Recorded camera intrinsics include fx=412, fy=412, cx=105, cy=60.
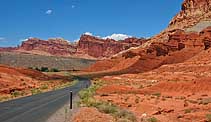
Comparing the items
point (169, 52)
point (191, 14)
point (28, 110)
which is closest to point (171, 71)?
point (169, 52)

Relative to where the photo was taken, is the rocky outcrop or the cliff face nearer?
the rocky outcrop

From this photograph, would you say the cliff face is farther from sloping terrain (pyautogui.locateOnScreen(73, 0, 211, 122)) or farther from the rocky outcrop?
the rocky outcrop

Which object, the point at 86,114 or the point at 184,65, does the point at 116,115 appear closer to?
the point at 86,114

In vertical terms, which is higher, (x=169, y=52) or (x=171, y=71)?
(x=169, y=52)

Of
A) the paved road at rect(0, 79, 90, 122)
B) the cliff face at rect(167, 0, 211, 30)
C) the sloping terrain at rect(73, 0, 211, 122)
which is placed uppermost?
the cliff face at rect(167, 0, 211, 30)

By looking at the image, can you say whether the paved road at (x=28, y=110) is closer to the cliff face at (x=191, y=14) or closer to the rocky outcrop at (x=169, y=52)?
the rocky outcrop at (x=169, y=52)

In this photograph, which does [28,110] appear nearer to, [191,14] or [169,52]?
[169,52]

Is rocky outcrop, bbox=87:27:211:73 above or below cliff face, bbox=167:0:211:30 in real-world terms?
below

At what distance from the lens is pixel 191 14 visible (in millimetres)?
185125

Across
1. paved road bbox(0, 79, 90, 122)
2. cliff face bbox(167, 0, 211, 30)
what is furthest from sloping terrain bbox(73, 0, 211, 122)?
paved road bbox(0, 79, 90, 122)

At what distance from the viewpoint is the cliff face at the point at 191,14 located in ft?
558

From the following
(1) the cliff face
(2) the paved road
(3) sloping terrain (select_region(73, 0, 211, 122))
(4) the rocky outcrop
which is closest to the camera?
(2) the paved road

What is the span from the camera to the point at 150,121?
2264 centimetres

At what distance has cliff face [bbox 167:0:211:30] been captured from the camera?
170113mm
